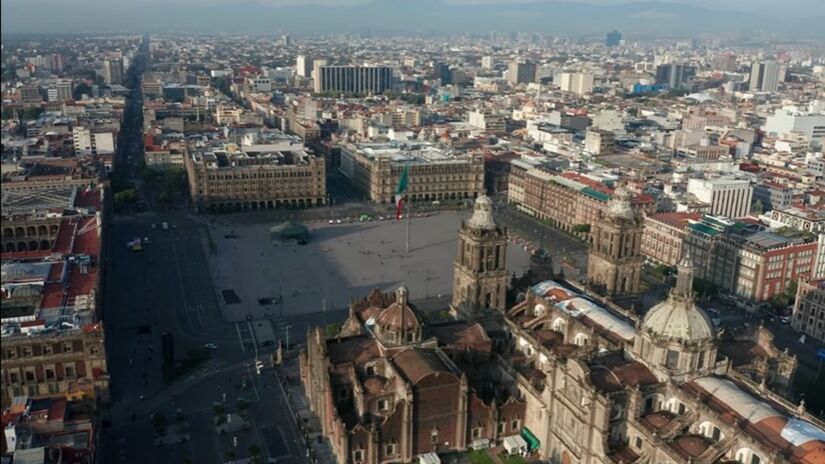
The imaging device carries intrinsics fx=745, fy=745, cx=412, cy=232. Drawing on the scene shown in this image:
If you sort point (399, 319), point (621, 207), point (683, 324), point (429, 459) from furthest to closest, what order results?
point (621, 207) < point (399, 319) < point (429, 459) < point (683, 324)

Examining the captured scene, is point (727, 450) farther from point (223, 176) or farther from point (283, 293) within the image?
point (223, 176)

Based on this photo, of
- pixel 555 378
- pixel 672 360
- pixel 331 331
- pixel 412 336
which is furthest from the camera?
pixel 331 331

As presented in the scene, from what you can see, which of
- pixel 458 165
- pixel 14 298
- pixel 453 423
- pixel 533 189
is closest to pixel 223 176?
pixel 458 165

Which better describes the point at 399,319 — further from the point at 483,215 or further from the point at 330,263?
the point at 330,263

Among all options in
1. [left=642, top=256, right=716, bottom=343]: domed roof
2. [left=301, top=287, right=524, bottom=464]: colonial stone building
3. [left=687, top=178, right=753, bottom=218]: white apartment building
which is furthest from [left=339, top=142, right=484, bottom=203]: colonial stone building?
[left=642, top=256, right=716, bottom=343]: domed roof

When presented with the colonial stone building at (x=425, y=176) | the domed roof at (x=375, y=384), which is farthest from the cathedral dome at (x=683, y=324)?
the colonial stone building at (x=425, y=176)

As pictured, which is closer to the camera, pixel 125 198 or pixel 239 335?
pixel 239 335

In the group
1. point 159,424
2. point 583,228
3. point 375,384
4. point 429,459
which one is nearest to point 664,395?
point 429,459
